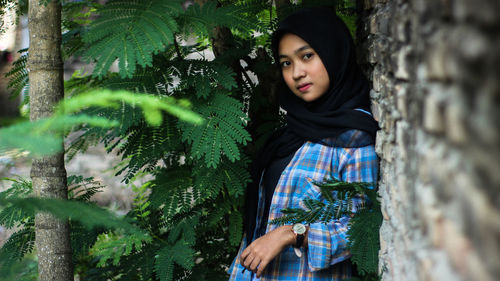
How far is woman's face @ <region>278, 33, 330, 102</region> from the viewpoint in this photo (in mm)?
2258

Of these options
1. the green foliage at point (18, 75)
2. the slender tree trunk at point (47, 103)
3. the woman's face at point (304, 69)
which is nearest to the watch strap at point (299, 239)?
the woman's face at point (304, 69)

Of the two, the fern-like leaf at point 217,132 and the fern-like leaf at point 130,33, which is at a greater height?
the fern-like leaf at point 130,33

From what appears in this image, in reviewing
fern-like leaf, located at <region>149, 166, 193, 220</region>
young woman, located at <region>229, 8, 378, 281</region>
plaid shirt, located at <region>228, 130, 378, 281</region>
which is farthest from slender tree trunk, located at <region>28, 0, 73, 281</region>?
plaid shirt, located at <region>228, 130, 378, 281</region>

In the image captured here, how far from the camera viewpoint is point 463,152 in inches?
31.8

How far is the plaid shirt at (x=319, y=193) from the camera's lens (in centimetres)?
200

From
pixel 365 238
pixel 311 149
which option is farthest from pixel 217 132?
pixel 365 238

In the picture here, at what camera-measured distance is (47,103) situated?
222cm

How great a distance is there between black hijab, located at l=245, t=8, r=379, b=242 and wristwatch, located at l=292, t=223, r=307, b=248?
47cm

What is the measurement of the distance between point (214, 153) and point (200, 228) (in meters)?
0.96

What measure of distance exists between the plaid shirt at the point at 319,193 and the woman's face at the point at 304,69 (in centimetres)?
29

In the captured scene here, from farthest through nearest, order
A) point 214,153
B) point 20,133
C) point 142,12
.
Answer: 1. point 214,153
2. point 142,12
3. point 20,133

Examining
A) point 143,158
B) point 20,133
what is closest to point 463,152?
point 20,133

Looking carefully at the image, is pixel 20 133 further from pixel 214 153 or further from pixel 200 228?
pixel 200 228

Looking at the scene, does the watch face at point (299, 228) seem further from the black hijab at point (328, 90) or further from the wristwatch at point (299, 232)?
the black hijab at point (328, 90)
